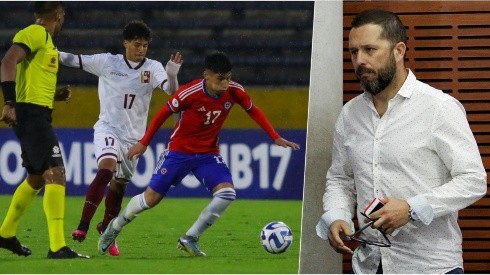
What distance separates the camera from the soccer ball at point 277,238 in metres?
2.83

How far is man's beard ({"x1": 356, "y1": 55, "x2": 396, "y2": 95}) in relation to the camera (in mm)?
2268

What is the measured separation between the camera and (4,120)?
2.85m

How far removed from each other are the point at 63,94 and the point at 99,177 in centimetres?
32

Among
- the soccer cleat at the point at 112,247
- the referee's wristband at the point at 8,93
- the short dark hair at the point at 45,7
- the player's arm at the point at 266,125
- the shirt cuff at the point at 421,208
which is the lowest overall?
the soccer cleat at the point at 112,247

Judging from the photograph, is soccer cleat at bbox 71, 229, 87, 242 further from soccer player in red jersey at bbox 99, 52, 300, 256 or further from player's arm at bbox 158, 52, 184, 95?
player's arm at bbox 158, 52, 184, 95

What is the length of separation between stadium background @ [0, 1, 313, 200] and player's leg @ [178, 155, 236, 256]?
52 millimetres

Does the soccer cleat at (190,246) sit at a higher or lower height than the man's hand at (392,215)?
lower

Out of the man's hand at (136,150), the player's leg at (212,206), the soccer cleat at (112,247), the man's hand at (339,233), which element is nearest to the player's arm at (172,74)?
the man's hand at (136,150)

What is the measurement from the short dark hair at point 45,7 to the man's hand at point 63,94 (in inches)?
10.8

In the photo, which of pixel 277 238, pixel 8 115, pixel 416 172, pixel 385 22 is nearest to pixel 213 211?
pixel 277 238

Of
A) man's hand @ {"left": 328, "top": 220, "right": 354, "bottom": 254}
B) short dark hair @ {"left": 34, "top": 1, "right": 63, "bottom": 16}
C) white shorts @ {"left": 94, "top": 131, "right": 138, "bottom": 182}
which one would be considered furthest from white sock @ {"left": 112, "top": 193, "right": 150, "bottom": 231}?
man's hand @ {"left": 328, "top": 220, "right": 354, "bottom": 254}

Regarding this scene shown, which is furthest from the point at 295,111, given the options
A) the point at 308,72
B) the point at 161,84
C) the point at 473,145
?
the point at 473,145

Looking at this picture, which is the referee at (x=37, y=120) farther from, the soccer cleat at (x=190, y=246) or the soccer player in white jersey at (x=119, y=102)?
the soccer cleat at (x=190, y=246)

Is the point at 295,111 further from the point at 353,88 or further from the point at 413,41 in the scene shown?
the point at 413,41
